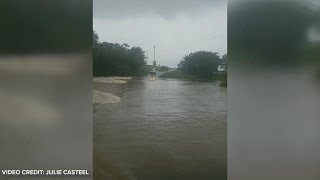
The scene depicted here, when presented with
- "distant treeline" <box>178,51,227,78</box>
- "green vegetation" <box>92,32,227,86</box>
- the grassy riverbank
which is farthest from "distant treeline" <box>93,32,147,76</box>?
"distant treeline" <box>178,51,227,78</box>

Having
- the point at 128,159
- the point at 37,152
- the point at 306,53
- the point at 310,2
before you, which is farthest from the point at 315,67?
the point at 37,152

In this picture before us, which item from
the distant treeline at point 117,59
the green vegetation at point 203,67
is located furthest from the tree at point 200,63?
the distant treeline at point 117,59

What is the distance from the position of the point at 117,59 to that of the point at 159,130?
540 mm

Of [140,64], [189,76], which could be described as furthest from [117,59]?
[189,76]

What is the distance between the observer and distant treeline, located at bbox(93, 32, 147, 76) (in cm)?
209

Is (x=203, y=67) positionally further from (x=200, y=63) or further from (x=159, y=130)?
(x=159, y=130)

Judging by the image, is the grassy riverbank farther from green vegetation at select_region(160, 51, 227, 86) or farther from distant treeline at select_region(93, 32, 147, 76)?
distant treeline at select_region(93, 32, 147, 76)

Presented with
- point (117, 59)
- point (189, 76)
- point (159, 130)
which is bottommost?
point (159, 130)

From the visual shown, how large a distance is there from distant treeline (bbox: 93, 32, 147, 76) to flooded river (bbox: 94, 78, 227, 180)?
7 cm

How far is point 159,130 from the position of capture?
2.14 metres

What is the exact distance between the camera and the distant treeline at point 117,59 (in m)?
2.09

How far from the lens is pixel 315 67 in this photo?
211 cm

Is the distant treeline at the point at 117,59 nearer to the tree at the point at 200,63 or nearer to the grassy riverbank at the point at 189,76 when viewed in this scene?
→ the grassy riverbank at the point at 189,76

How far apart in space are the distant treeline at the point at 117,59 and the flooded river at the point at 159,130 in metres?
0.07
